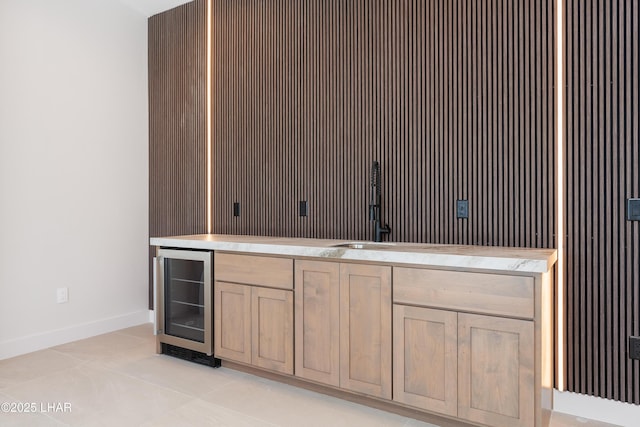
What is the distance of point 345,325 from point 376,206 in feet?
2.63

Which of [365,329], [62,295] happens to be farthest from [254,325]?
[62,295]

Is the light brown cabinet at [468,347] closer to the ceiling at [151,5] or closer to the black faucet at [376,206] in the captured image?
the black faucet at [376,206]

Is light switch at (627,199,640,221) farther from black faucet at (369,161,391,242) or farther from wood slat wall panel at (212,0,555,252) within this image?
black faucet at (369,161,391,242)

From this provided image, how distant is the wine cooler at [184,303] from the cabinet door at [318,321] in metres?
0.73

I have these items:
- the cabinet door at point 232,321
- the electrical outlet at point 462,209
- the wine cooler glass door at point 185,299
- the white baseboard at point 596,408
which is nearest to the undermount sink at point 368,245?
the electrical outlet at point 462,209

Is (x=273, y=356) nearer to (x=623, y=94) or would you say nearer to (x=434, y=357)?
(x=434, y=357)

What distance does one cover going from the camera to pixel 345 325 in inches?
91.4

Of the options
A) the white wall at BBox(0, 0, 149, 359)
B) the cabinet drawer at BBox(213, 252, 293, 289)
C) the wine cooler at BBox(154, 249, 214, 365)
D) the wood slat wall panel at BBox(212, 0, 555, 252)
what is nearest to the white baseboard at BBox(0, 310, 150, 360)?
the white wall at BBox(0, 0, 149, 359)

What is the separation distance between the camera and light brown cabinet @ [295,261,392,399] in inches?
86.8

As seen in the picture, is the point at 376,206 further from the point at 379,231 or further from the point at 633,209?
the point at 633,209

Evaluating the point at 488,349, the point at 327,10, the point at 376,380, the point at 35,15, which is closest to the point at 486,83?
the point at 327,10

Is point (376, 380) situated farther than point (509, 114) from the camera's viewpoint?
No

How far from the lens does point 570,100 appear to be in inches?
89.7

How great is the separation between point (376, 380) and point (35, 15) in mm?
3555
